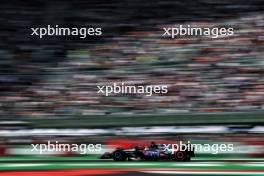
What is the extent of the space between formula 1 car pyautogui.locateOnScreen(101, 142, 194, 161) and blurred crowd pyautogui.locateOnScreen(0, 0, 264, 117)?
3.90 feet

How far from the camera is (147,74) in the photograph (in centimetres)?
1277

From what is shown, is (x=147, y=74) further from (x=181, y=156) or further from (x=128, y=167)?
(x=128, y=167)

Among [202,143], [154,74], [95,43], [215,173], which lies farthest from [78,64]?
[215,173]

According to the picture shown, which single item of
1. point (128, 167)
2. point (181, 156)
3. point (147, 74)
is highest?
point (147, 74)

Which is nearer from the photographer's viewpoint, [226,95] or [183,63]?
[226,95]

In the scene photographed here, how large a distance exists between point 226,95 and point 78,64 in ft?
11.9

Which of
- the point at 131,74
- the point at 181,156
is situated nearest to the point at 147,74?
the point at 131,74

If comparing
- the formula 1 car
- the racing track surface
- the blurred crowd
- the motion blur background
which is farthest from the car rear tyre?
the blurred crowd

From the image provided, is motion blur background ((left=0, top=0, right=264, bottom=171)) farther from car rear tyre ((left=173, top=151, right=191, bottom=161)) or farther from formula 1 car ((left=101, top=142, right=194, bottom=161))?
formula 1 car ((left=101, top=142, right=194, bottom=161))

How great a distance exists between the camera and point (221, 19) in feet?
45.8

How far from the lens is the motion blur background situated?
37.4 ft

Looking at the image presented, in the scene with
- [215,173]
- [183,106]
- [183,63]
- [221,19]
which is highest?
[221,19]

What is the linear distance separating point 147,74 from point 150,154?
9.03 ft

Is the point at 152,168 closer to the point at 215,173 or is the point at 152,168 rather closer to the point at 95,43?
Result: the point at 215,173
